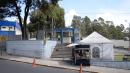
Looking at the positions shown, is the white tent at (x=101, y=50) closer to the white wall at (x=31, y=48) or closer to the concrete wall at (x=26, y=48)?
the white wall at (x=31, y=48)

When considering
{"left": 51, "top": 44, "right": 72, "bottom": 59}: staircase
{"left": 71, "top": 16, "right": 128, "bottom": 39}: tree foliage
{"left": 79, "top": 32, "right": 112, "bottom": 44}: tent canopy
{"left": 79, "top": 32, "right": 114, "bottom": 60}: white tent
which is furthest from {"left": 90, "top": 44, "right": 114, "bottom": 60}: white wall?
{"left": 71, "top": 16, "right": 128, "bottom": 39}: tree foliage

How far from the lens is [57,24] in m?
100

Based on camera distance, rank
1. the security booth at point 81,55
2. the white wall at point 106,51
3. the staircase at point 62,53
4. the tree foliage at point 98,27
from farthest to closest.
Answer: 1. the tree foliage at point 98,27
2. the white wall at point 106,51
3. the staircase at point 62,53
4. the security booth at point 81,55

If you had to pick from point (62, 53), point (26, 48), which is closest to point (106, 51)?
point (62, 53)

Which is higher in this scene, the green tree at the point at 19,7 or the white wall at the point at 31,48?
the green tree at the point at 19,7

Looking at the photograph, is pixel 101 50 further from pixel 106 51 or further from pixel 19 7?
pixel 19 7

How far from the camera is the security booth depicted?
119 ft

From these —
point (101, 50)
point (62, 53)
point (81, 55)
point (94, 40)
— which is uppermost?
Result: point (94, 40)

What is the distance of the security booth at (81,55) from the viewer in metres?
36.2

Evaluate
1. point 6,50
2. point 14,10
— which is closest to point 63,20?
point 14,10

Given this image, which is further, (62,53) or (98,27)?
(98,27)

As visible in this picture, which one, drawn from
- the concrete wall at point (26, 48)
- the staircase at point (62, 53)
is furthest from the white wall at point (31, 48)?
the staircase at point (62, 53)

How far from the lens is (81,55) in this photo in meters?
37.2

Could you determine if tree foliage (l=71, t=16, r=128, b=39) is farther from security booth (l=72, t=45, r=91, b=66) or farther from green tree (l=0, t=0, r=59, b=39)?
security booth (l=72, t=45, r=91, b=66)
